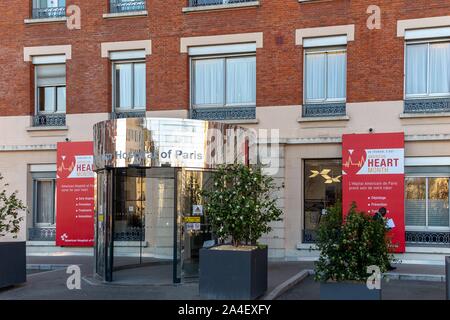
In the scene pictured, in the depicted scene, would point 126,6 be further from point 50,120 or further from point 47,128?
point 47,128

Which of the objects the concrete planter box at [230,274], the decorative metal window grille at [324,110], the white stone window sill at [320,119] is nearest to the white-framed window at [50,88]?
the white stone window sill at [320,119]

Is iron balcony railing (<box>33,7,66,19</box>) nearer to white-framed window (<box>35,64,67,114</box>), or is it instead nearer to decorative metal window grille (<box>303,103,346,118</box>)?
white-framed window (<box>35,64,67,114</box>)

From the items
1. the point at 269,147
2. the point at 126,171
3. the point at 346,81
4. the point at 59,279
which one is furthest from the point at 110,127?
the point at 346,81

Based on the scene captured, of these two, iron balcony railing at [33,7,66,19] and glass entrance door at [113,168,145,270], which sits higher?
iron balcony railing at [33,7,66,19]

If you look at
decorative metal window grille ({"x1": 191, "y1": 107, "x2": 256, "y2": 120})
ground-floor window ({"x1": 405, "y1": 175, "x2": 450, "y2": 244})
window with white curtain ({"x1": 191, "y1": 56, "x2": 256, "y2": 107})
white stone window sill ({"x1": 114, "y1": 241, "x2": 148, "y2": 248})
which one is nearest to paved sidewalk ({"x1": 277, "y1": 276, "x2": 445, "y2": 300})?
ground-floor window ({"x1": 405, "y1": 175, "x2": 450, "y2": 244})

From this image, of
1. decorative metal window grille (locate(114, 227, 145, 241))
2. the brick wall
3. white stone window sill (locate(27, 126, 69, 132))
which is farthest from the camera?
white stone window sill (locate(27, 126, 69, 132))

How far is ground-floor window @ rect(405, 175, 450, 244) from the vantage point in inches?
638

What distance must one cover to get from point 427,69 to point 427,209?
12.9 ft

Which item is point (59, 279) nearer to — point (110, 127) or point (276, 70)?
point (110, 127)

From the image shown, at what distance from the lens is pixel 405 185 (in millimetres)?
16500

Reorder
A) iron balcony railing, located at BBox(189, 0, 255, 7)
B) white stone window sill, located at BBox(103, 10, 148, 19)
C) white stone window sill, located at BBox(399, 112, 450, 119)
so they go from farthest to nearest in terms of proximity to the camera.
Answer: white stone window sill, located at BBox(103, 10, 148, 19)
iron balcony railing, located at BBox(189, 0, 255, 7)
white stone window sill, located at BBox(399, 112, 450, 119)

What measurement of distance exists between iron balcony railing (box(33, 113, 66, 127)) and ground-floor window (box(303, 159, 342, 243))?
8209mm

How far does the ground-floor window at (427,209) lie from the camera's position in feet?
53.2

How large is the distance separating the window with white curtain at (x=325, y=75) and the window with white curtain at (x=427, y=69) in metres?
1.85
